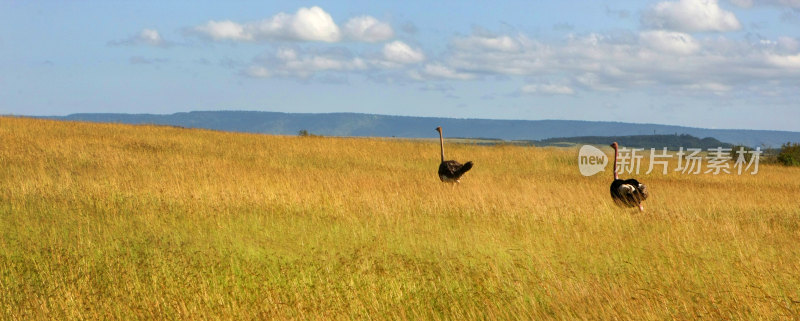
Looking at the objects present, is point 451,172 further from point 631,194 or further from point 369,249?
point 369,249

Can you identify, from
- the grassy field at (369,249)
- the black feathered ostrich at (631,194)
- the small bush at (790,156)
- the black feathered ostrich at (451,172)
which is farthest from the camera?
the small bush at (790,156)

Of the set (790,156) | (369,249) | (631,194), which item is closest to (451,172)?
(631,194)

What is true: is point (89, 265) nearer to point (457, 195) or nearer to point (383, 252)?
point (383, 252)

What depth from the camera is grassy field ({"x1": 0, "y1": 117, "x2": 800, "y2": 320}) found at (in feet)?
19.7

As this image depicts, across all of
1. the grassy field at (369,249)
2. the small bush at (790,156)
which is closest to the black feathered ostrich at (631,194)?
the grassy field at (369,249)

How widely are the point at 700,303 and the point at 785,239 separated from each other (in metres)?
4.64

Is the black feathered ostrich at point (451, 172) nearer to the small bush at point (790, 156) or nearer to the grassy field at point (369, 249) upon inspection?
the grassy field at point (369, 249)

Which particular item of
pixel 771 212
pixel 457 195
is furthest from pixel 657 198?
pixel 457 195

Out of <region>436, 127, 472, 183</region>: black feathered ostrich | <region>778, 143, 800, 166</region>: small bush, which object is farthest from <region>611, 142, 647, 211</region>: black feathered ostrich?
<region>778, 143, 800, 166</region>: small bush

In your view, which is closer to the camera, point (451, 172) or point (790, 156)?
point (451, 172)

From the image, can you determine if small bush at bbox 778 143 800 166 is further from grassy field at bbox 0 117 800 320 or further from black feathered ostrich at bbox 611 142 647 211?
black feathered ostrich at bbox 611 142 647 211

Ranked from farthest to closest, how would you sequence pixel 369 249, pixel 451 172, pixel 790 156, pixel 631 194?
pixel 790 156, pixel 451 172, pixel 631 194, pixel 369 249

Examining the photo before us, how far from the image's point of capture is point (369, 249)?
27.9ft

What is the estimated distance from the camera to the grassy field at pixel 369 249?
6.00m
